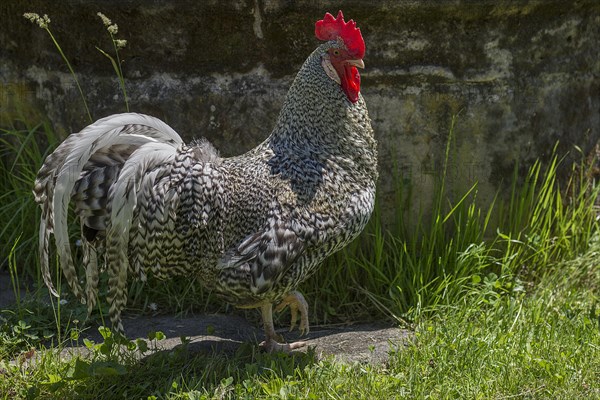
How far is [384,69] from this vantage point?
5.10 m

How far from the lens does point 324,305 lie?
5258mm

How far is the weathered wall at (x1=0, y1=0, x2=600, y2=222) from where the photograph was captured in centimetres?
503

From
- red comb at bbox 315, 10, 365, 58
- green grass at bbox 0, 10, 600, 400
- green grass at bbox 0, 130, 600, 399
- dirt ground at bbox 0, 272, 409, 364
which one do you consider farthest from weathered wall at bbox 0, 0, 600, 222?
dirt ground at bbox 0, 272, 409, 364

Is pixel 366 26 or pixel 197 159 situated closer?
pixel 197 159

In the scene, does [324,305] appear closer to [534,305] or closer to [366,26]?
[534,305]

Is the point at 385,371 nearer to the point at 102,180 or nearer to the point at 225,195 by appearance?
the point at 225,195

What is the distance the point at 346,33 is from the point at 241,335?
72.4 inches

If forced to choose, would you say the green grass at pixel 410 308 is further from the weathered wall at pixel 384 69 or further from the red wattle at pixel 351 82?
the red wattle at pixel 351 82

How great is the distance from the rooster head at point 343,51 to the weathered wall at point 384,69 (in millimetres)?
576

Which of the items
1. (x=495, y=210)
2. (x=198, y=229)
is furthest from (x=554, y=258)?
(x=198, y=229)

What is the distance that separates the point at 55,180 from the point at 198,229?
0.72m

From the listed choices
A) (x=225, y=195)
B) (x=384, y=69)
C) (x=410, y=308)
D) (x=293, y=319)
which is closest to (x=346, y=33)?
(x=384, y=69)

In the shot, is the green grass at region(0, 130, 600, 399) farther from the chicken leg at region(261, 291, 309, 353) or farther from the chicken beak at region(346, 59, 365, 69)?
the chicken beak at region(346, 59, 365, 69)

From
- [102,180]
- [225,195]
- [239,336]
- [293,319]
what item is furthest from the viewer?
[239,336]
